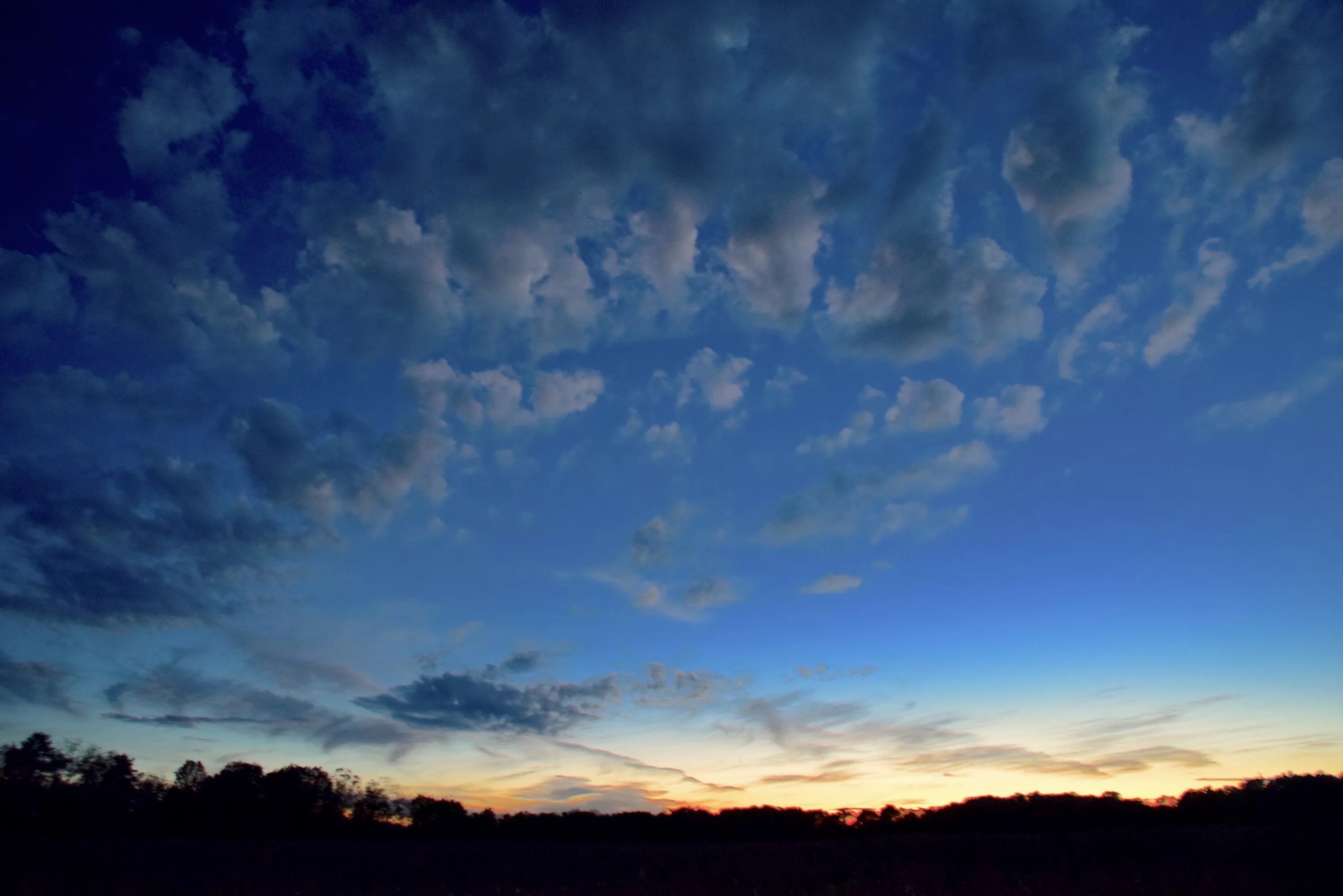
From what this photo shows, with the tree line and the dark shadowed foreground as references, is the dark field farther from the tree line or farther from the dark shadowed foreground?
the tree line

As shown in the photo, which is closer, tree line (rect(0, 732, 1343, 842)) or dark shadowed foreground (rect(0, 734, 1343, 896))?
dark shadowed foreground (rect(0, 734, 1343, 896))

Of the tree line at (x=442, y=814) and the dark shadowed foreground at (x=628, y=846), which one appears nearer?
the dark shadowed foreground at (x=628, y=846)

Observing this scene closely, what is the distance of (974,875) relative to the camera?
23.9 m

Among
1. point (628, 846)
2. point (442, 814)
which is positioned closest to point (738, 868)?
point (628, 846)

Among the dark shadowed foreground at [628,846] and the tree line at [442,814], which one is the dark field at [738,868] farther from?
the tree line at [442,814]

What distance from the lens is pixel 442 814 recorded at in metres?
102

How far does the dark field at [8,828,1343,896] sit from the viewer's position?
68.1 ft

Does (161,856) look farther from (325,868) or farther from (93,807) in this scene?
(93,807)

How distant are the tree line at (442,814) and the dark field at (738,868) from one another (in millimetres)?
25075

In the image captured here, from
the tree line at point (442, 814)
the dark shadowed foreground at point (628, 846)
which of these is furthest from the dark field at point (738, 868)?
the tree line at point (442, 814)

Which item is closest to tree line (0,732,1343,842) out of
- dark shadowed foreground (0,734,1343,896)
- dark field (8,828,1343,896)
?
dark shadowed foreground (0,734,1343,896)

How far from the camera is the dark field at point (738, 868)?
20.8 m

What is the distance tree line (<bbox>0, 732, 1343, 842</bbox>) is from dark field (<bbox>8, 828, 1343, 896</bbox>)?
82.3 ft

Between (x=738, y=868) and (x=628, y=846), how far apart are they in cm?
3248
